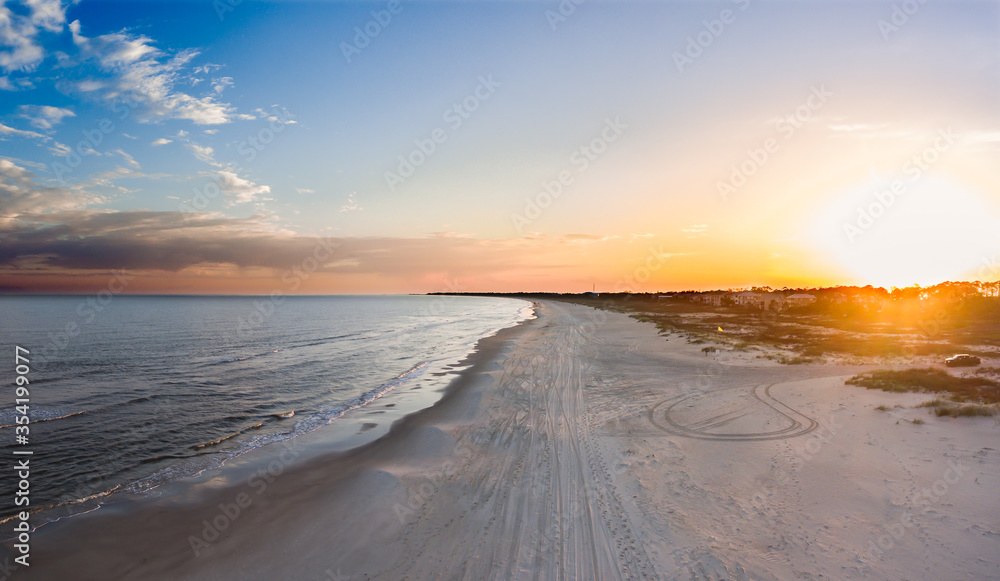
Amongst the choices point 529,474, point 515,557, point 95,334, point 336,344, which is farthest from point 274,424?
point 95,334

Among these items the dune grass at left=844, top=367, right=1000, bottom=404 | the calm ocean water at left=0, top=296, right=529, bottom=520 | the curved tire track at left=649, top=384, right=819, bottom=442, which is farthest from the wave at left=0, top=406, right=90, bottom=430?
the dune grass at left=844, top=367, right=1000, bottom=404

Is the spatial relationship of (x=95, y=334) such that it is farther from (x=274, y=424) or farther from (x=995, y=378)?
(x=995, y=378)

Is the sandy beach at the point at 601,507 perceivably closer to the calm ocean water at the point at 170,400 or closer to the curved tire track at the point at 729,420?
the curved tire track at the point at 729,420

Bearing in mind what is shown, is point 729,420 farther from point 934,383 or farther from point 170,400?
point 170,400

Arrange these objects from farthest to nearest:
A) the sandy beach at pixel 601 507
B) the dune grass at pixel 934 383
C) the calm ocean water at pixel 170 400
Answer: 1. the dune grass at pixel 934 383
2. the calm ocean water at pixel 170 400
3. the sandy beach at pixel 601 507

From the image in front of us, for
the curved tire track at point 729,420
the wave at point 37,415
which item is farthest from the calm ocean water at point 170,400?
the curved tire track at point 729,420

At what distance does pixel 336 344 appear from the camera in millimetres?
37719

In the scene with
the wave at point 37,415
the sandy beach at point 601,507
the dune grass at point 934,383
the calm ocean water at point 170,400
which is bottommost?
the calm ocean water at point 170,400

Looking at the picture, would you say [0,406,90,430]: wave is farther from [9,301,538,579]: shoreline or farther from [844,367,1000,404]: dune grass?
[844,367,1000,404]: dune grass

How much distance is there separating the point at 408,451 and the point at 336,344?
28.8 metres

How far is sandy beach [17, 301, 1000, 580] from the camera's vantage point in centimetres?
604

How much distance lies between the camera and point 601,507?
7.64 metres

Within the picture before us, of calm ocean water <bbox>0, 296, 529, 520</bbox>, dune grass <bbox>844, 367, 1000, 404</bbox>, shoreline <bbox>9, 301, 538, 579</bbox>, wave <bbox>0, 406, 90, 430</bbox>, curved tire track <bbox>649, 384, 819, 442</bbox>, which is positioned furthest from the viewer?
wave <bbox>0, 406, 90, 430</bbox>

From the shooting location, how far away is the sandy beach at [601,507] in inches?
238
